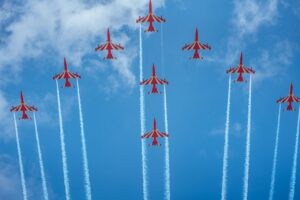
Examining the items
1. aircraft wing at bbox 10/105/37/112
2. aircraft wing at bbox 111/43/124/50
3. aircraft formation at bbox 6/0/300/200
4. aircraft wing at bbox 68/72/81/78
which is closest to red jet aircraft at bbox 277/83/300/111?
aircraft formation at bbox 6/0/300/200

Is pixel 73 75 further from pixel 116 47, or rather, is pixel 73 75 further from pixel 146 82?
pixel 146 82

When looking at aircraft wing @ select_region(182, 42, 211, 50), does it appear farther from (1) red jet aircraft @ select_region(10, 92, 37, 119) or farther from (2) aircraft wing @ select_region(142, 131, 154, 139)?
(1) red jet aircraft @ select_region(10, 92, 37, 119)

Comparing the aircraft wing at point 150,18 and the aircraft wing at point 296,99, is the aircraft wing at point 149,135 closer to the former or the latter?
the aircraft wing at point 150,18

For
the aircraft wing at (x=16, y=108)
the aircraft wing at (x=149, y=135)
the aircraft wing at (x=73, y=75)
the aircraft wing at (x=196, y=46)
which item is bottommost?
the aircraft wing at (x=149, y=135)

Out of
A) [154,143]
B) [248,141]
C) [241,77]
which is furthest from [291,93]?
[154,143]

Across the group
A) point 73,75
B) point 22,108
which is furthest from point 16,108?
point 73,75

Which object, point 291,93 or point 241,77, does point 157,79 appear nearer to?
point 241,77

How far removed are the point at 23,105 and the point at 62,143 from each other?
8.26m

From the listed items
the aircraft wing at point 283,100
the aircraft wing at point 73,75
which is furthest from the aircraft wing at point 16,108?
the aircraft wing at point 283,100

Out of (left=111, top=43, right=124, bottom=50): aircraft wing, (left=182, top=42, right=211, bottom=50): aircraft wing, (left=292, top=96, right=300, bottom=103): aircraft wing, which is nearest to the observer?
(left=182, top=42, right=211, bottom=50): aircraft wing

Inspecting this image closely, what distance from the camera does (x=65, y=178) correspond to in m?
62.4

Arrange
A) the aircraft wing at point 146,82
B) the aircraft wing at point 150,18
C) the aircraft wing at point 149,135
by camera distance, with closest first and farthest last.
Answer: the aircraft wing at point 150,18, the aircraft wing at point 146,82, the aircraft wing at point 149,135

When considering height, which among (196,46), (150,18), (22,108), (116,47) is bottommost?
(22,108)

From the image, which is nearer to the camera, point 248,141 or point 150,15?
point 150,15
